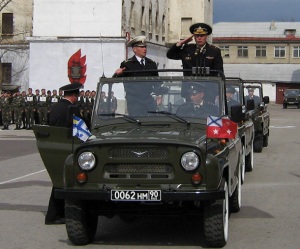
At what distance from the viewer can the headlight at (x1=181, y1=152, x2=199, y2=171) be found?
294 inches

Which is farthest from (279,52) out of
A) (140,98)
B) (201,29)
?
(140,98)

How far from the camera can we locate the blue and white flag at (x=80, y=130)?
8.02 metres

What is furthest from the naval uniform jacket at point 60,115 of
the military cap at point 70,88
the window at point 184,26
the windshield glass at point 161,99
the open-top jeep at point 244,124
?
the window at point 184,26

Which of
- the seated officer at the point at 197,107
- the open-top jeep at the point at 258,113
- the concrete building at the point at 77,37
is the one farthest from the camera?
the concrete building at the point at 77,37

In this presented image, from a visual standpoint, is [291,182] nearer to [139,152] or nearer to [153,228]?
[153,228]

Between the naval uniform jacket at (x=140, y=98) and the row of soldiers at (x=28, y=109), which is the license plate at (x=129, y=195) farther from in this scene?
the row of soldiers at (x=28, y=109)

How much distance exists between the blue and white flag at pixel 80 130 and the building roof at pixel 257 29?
104 m

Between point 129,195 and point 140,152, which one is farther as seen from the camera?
point 140,152

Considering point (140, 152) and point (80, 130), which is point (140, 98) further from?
point (140, 152)

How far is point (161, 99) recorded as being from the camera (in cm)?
905

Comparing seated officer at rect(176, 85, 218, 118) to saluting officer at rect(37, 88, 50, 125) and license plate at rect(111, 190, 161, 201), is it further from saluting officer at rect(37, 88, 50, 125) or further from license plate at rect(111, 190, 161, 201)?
saluting officer at rect(37, 88, 50, 125)

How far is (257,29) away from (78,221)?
108m

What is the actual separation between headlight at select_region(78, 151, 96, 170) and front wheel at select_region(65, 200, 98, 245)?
16.5 inches

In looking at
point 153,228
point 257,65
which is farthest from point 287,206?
point 257,65
